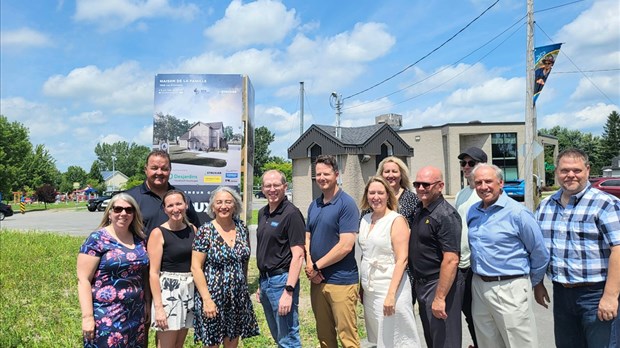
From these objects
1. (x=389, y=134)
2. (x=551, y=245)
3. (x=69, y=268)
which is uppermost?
(x=389, y=134)

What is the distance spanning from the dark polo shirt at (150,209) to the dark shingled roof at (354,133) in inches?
771

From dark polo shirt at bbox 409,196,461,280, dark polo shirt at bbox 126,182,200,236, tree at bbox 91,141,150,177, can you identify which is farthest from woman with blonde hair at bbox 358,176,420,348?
tree at bbox 91,141,150,177

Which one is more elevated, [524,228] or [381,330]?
[524,228]

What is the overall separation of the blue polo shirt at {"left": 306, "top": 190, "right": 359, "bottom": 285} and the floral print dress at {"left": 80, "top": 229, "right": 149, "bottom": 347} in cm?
155

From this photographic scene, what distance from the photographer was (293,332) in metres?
3.72

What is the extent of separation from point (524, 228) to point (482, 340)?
42.0 inches

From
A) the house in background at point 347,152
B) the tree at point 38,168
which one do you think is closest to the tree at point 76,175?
the tree at point 38,168

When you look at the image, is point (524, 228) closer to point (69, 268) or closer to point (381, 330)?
point (381, 330)

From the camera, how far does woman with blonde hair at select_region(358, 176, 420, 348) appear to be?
11.3 ft

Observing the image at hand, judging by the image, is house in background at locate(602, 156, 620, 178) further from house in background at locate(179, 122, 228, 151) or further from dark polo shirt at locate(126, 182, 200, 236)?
dark polo shirt at locate(126, 182, 200, 236)

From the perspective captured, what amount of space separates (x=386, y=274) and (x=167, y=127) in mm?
5018

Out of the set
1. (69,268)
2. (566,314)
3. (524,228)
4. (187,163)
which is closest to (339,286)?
(524,228)

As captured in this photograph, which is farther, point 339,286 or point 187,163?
point 187,163

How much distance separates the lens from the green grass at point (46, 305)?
504 centimetres
